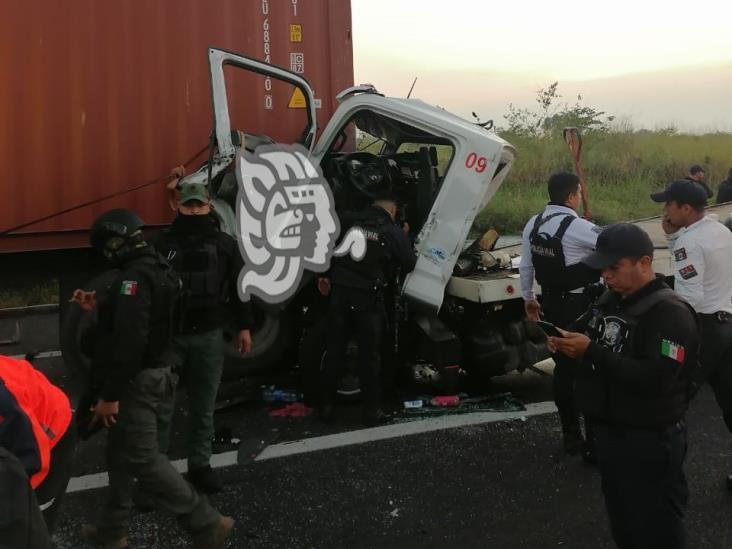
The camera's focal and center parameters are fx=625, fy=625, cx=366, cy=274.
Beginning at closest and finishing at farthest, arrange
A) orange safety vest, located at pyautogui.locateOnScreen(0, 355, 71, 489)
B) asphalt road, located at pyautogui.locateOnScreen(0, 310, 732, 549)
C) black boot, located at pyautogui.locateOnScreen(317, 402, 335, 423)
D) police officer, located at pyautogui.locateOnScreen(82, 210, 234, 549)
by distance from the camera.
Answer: orange safety vest, located at pyautogui.locateOnScreen(0, 355, 71, 489)
police officer, located at pyautogui.locateOnScreen(82, 210, 234, 549)
asphalt road, located at pyautogui.locateOnScreen(0, 310, 732, 549)
black boot, located at pyautogui.locateOnScreen(317, 402, 335, 423)

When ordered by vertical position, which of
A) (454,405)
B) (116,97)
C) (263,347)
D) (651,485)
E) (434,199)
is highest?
(116,97)

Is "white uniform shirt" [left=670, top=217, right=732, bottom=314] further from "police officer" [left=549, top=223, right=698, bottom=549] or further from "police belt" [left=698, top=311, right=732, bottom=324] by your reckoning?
"police officer" [left=549, top=223, right=698, bottom=549]

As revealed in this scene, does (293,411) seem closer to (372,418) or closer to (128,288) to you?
(372,418)

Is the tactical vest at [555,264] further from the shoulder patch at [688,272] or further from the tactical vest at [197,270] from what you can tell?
the tactical vest at [197,270]

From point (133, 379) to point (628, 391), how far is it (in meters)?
1.81

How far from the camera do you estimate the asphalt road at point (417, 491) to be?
8.80ft

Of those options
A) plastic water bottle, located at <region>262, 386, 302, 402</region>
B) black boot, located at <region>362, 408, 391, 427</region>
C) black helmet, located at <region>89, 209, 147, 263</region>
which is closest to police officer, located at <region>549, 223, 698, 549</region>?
black helmet, located at <region>89, 209, 147, 263</region>

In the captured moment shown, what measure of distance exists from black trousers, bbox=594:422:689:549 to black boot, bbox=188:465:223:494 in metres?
1.94

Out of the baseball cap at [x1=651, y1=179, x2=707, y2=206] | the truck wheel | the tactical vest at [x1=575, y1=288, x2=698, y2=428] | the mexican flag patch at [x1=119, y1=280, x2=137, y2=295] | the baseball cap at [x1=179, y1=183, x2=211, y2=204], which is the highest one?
the baseball cap at [x1=179, y1=183, x2=211, y2=204]

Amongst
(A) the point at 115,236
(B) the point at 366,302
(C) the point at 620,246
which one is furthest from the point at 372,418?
(C) the point at 620,246

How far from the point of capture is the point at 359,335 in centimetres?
389

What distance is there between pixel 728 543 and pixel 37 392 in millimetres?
2676

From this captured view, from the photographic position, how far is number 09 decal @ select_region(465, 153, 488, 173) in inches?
153

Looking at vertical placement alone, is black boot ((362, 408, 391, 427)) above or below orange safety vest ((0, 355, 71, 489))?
below
